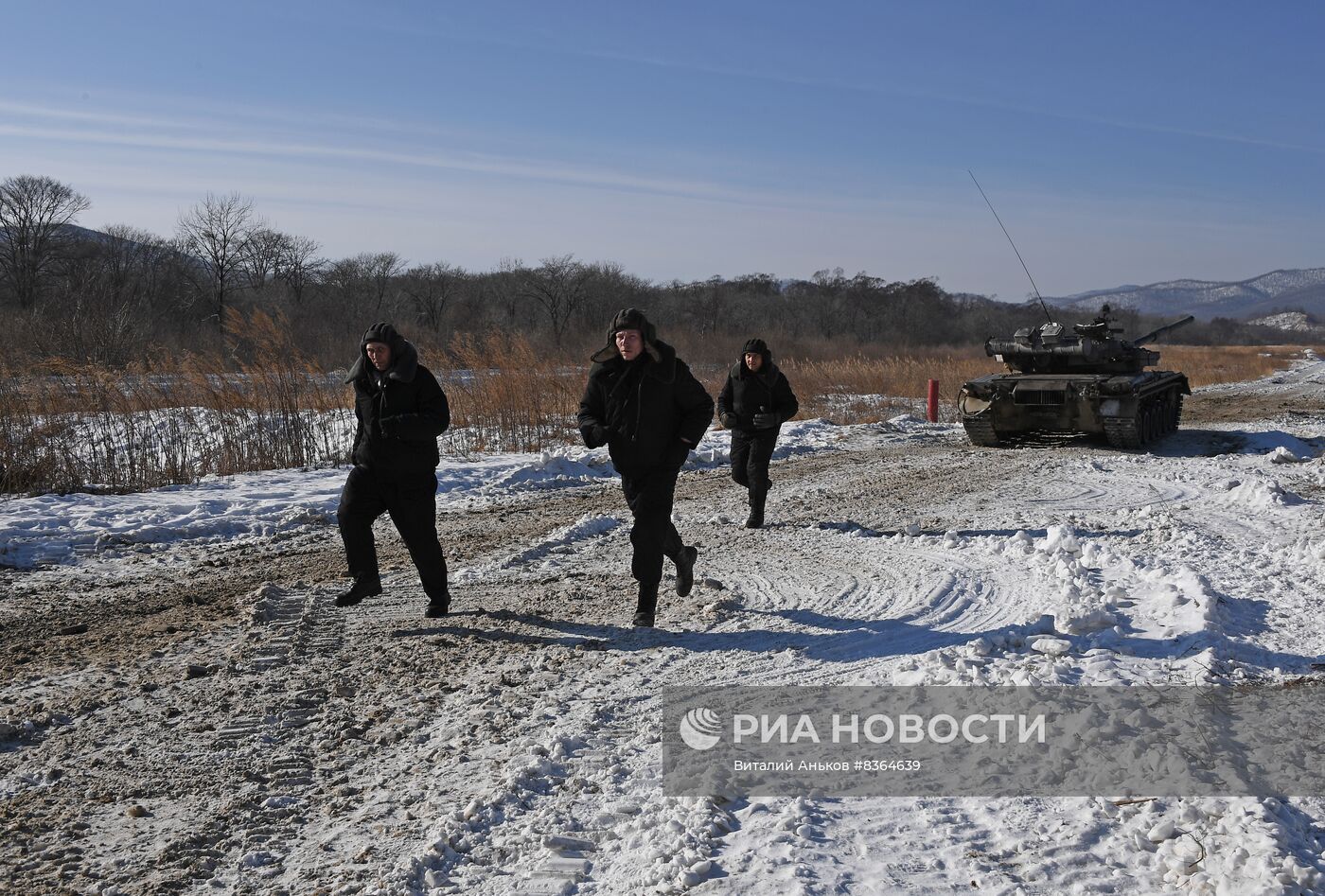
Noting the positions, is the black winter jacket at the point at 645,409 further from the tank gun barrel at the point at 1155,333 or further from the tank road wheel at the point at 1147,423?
the tank gun barrel at the point at 1155,333

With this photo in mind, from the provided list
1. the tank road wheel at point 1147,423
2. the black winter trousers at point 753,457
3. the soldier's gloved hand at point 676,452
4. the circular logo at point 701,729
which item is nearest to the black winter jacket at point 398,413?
the soldier's gloved hand at point 676,452

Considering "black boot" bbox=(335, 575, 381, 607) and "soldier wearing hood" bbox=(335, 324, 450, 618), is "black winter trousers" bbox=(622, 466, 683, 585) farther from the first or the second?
"black boot" bbox=(335, 575, 381, 607)

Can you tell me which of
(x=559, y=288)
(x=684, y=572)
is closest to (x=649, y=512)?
(x=684, y=572)

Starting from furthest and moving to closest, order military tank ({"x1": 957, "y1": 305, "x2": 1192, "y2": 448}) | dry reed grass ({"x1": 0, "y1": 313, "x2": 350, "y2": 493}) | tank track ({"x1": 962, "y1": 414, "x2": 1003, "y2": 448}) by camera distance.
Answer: tank track ({"x1": 962, "y1": 414, "x2": 1003, "y2": 448}), military tank ({"x1": 957, "y1": 305, "x2": 1192, "y2": 448}), dry reed grass ({"x1": 0, "y1": 313, "x2": 350, "y2": 493})

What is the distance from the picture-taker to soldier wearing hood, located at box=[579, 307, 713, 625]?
561 centimetres

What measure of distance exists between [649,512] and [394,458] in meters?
1.49

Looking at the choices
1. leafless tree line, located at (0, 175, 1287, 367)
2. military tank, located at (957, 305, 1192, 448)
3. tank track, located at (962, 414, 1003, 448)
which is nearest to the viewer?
military tank, located at (957, 305, 1192, 448)

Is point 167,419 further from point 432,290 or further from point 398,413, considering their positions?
point 432,290

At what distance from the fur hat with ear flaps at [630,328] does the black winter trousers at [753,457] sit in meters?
3.28

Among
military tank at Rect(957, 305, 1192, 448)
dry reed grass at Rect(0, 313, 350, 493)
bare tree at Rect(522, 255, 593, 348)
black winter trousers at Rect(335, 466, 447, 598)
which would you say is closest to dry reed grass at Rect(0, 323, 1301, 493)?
dry reed grass at Rect(0, 313, 350, 493)

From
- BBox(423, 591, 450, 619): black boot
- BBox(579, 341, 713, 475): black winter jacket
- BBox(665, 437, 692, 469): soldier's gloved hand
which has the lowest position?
BBox(423, 591, 450, 619): black boot

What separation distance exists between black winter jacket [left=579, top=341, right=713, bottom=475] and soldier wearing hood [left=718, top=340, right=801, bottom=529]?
314 cm

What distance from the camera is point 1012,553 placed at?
24.8 feet

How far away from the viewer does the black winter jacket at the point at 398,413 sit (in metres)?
5.82
